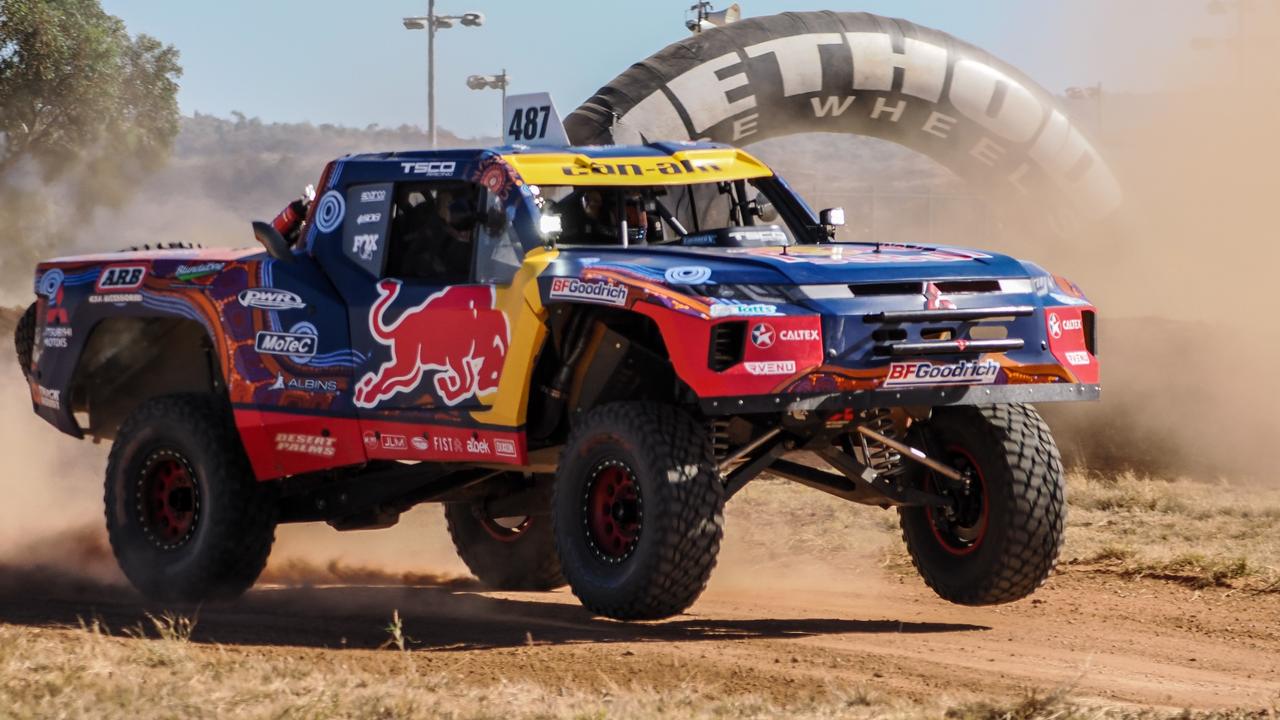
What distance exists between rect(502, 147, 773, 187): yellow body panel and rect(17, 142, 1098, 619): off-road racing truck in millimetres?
17

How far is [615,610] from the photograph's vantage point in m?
7.80

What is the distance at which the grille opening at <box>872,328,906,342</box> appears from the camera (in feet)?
→ 25.1

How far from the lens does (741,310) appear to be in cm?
743

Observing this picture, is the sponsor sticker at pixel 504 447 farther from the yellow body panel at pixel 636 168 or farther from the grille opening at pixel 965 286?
the grille opening at pixel 965 286

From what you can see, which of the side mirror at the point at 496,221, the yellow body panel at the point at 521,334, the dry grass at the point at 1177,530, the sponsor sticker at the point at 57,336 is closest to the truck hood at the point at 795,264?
the yellow body panel at the point at 521,334

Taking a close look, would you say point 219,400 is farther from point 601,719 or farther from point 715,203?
point 601,719

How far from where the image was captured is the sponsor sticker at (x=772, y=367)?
7.41 metres

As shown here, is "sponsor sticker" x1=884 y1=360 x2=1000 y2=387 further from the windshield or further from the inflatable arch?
the inflatable arch

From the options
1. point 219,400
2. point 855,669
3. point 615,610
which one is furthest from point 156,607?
point 855,669

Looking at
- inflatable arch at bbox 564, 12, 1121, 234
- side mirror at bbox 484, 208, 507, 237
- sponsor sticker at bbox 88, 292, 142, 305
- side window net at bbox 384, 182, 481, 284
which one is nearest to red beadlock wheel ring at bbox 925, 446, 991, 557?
side mirror at bbox 484, 208, 507, 237

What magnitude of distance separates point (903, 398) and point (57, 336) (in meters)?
5.13

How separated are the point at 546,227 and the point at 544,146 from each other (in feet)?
3.35

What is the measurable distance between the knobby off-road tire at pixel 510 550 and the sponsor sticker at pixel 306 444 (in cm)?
128

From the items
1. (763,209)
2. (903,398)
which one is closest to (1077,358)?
(903,398)
